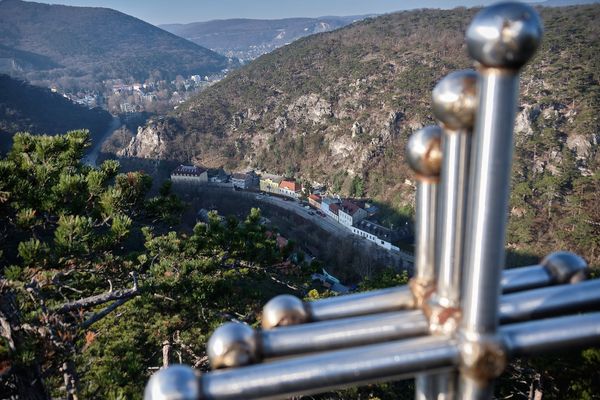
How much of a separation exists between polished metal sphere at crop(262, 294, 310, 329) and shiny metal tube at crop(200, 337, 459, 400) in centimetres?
18

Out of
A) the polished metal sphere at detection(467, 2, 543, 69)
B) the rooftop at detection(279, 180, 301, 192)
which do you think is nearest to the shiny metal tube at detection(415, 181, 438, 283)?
the polished metal sphere at detection(467, 2, 543, 69)

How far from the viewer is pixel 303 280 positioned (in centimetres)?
659

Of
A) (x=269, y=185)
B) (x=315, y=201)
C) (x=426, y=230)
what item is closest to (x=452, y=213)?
(x=426, y=230)

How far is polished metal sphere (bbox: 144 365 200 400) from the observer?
86cm

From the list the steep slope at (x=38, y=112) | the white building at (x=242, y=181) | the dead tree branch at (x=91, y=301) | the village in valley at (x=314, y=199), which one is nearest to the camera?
the dead tree branch at (x=91, y=301)

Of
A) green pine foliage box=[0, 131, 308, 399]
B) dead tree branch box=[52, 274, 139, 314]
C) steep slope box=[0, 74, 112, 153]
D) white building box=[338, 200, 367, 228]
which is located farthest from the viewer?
steep slope box=[0, 74, 112, 153]

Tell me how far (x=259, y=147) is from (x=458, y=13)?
38921 mm

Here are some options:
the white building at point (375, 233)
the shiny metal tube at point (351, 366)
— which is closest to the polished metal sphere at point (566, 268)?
the shiny metal tube at point (351, 366)

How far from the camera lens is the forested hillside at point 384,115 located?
2619 centimetres

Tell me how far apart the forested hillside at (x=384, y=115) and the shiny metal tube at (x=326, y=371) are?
717 inches

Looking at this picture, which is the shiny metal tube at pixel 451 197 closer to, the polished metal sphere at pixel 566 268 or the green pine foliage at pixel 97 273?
the polished metal sphere at pixel 566 268

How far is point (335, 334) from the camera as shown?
965 mm

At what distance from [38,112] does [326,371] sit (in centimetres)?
5828

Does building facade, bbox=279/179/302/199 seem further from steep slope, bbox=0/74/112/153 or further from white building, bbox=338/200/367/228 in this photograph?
steep slope, bbox=0/74/112/153
